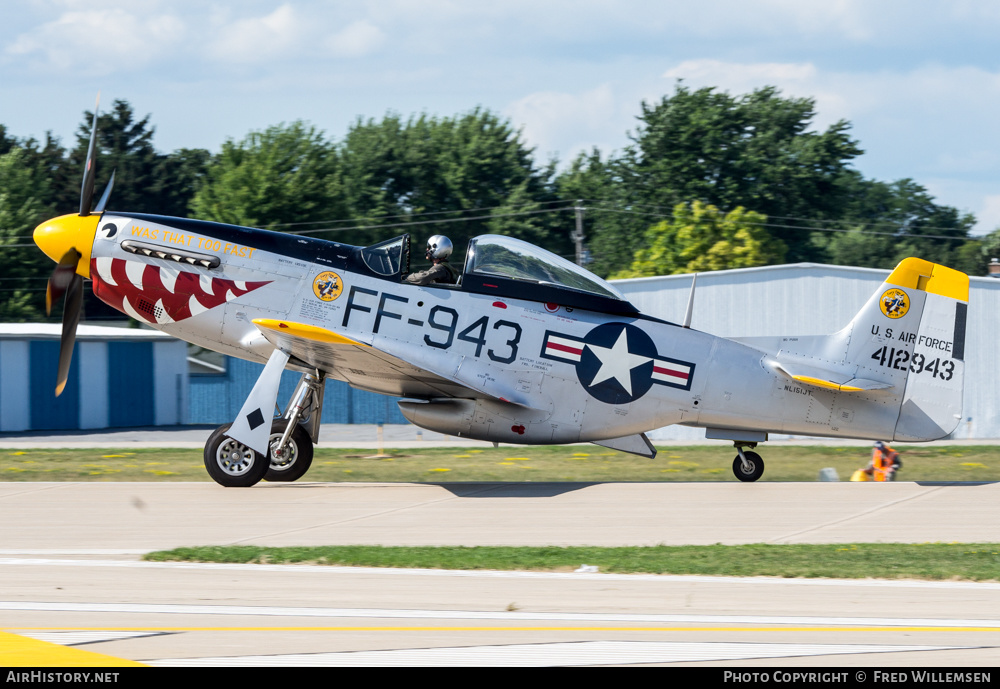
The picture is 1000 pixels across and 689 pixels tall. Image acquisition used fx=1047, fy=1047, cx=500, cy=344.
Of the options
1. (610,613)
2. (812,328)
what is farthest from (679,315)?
(610,613)

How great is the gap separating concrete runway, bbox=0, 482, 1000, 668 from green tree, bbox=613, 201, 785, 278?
129 feet

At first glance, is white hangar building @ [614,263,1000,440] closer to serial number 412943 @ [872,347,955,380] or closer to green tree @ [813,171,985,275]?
serial number 412943 @ [872,347,955,380]

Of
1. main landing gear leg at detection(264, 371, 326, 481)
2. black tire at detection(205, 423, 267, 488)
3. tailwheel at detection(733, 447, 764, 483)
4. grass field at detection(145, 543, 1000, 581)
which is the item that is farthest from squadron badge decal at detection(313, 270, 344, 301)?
tailwheel at detection(733, 447, 764, 483)

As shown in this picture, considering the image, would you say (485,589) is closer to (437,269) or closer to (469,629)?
(469,629)

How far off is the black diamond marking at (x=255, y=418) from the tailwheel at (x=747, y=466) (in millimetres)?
6051

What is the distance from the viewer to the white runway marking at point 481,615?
664 centimetres

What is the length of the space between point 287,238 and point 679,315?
16445mm

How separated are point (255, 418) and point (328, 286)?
186 cm

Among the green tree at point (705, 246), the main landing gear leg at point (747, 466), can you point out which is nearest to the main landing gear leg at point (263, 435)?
the main landing gear leg at point (747, 466)

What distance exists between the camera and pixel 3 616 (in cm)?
692

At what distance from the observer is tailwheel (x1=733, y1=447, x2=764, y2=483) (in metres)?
13.6

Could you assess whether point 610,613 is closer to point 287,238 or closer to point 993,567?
point 993,567

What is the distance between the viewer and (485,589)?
7844mm

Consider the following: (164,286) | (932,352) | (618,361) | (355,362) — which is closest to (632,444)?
(618,361)
